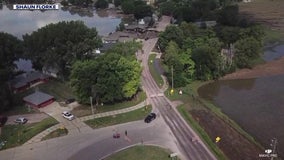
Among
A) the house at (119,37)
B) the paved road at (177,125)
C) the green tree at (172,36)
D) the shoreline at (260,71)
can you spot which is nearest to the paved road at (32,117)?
the paved road at (177,125)

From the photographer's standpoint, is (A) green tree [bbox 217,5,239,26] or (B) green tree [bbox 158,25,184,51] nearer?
(B) green tree [bbox 158,25,184,51]

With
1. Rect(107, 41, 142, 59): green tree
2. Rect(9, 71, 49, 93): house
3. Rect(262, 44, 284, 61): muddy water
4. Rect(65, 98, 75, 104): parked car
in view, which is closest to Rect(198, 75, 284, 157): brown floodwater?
Rect(107, 41, 142, 59): green tree

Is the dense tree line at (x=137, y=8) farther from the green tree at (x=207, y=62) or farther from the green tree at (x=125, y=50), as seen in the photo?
the green tree at (x=207, y=62)

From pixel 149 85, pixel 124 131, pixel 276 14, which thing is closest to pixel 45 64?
pixel 149 85

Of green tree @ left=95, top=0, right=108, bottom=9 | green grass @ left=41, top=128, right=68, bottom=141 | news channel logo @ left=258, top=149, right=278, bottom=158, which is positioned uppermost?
green tree @ left=95, top=0, right=108, bottom=9

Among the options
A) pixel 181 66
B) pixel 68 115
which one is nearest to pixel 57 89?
pixel 68 115

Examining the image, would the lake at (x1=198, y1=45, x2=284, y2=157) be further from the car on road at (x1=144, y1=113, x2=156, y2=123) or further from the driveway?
the driveway

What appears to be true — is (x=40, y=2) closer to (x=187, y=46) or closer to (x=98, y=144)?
(x=187, y=46)

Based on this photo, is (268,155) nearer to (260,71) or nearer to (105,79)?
(105,79)
